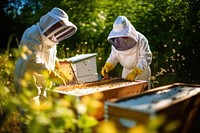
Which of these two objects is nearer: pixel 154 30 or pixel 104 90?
pixel 104 90

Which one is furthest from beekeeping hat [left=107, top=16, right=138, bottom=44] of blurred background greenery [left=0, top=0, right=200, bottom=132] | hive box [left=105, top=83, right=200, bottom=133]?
hive box [left=105, top=83, right=200, bottom=133]

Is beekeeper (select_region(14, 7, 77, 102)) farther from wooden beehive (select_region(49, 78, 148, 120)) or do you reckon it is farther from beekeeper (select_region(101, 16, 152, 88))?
beekeeper (select_region(101, 16, 152, 88))

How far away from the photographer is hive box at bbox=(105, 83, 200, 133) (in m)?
1.83

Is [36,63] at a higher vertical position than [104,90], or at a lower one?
higher

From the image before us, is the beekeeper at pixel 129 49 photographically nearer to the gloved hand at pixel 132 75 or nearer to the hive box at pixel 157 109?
the gloved hand at pixel 132 75

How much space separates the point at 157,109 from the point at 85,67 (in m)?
3.56

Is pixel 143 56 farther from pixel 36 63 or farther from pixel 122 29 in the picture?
pixel 36 63

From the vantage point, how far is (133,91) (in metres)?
3.14

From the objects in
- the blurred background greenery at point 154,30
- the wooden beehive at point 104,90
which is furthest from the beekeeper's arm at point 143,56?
the wooden beehive at point 104,90

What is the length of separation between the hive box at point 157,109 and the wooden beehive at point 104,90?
54cm

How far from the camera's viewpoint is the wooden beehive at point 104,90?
107 inches

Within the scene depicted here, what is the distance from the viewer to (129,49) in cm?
423

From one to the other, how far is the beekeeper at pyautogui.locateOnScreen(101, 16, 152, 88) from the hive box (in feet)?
4.97

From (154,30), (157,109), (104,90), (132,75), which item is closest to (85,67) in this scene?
(132,75)
